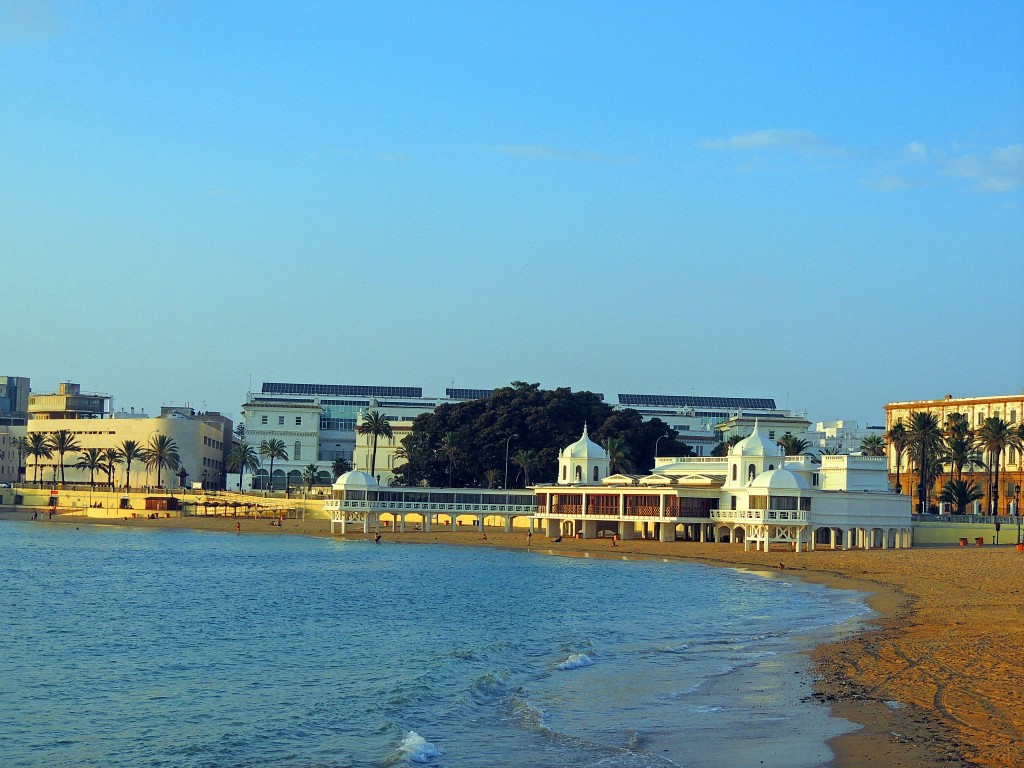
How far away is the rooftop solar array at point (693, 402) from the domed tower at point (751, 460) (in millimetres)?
83266

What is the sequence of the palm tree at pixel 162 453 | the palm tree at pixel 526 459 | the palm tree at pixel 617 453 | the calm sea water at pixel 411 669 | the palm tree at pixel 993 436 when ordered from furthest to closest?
the palm tree at pixel 162 453 → the palm tree at pixel 526 459 → the palm tree at pixel 617 453 → the palm tree at pixel 993 436 → the calm sea water at pixel 411 669

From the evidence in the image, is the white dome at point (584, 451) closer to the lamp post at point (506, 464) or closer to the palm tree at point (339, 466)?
the lamp post at point (506, 464)

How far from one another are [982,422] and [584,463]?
159 feet

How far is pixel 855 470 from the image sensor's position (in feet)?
295

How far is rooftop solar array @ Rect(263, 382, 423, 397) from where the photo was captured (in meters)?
174

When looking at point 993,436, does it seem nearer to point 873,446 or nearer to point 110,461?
point 873,446

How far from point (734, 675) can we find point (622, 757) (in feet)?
33.8

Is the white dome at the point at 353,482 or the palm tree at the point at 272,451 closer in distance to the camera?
the white dome at the point at 353,482

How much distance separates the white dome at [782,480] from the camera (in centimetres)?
8669

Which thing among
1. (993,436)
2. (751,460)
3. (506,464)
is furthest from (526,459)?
(993,436)

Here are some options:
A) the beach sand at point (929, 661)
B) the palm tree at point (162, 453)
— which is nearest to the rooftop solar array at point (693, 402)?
the palm tree at point (162, 453)

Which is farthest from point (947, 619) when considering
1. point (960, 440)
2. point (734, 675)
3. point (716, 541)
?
point (960, 440)

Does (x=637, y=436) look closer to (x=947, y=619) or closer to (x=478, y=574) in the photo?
(x=478, y=574)

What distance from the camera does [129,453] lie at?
507ft
